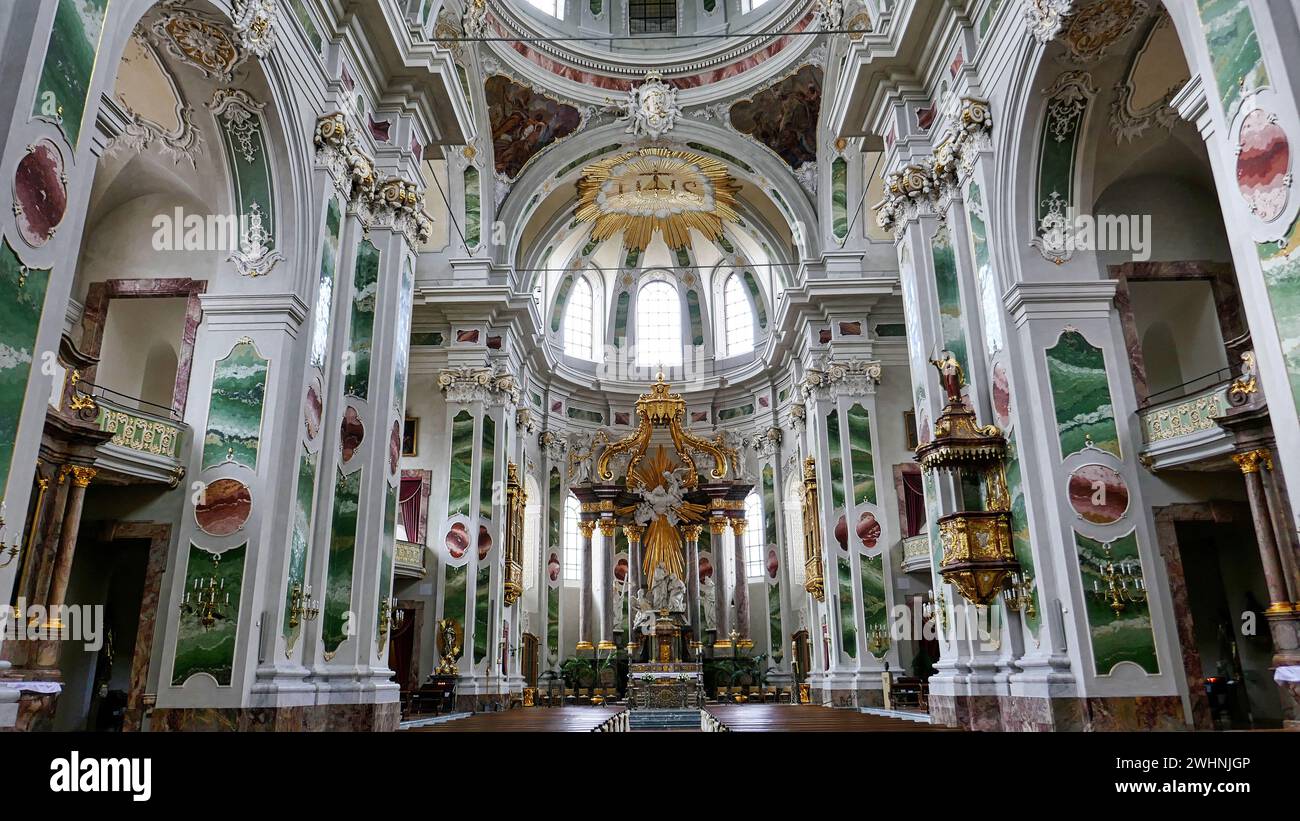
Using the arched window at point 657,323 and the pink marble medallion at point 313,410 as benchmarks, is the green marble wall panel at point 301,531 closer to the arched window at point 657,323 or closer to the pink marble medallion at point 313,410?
the pink marble medallion at point 313,410

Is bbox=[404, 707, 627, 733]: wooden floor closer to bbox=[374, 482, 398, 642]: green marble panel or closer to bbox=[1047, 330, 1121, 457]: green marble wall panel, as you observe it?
bbox=[374, 482, 398, 642]: green marble panel

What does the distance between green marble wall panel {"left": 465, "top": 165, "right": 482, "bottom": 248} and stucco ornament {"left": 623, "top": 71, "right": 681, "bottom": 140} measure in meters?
3.81

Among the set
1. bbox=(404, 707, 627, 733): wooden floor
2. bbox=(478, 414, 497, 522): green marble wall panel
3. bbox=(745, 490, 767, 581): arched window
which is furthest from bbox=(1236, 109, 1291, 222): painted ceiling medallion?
bbox=(745, 490, 767, 581): arched window

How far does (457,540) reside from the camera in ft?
54.8

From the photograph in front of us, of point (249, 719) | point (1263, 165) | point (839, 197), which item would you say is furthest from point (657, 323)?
point (1263, 165)

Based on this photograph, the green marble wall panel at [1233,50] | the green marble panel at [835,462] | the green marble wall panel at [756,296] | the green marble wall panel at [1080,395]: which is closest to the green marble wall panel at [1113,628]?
the green marble wall panel at [1080,395]

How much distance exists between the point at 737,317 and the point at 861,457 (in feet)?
30.8

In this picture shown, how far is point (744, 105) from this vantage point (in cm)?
1919

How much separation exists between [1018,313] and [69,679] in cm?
1196

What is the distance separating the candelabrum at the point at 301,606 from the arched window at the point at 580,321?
1630 cm

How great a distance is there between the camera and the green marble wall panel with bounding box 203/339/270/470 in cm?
824

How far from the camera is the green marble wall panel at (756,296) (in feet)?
79.2

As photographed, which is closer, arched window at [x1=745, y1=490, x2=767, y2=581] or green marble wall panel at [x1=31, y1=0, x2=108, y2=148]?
green marble wall panel at [x1=31, y1=0, x2=108, y2=148]
